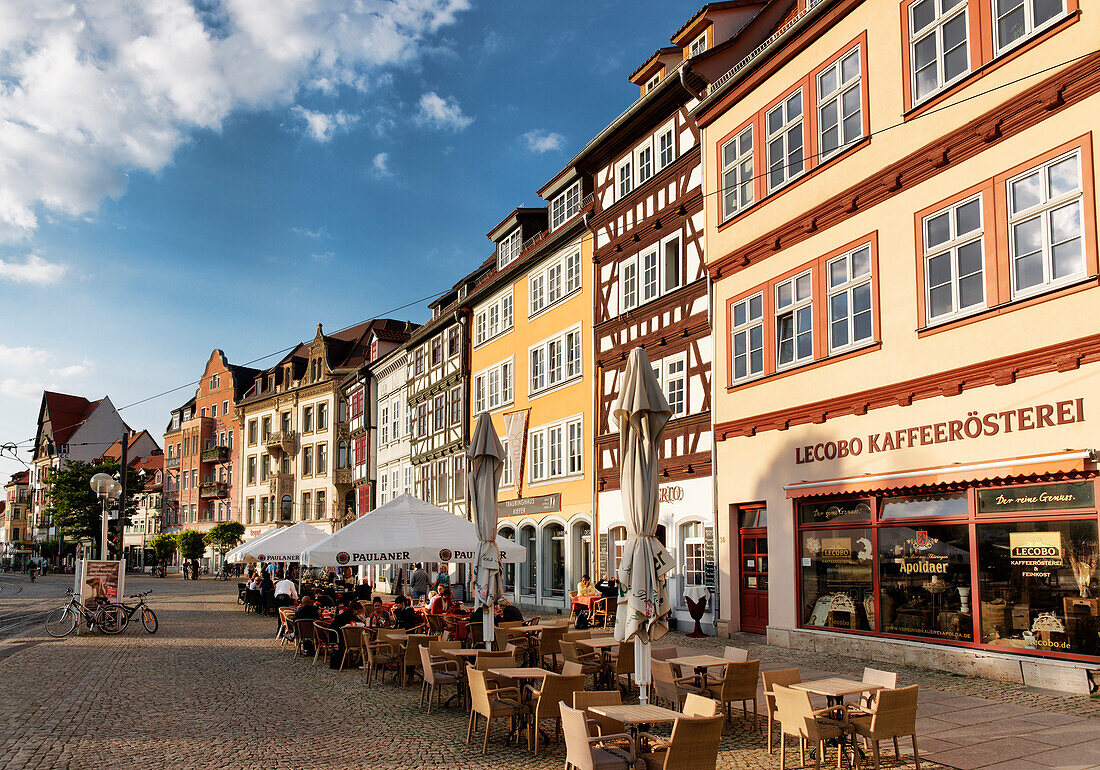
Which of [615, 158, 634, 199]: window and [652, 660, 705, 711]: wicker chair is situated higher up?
[615, 158, 634, 199]: window

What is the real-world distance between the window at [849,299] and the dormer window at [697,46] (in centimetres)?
941

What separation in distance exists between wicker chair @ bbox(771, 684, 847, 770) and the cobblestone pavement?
1.47ft

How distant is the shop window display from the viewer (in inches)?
553

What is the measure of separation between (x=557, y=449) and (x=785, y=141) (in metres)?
13.8

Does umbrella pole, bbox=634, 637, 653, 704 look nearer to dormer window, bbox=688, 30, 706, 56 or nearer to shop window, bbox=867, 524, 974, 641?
shop window, bbox=867, 524, 974, 641

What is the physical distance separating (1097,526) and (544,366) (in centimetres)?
2048

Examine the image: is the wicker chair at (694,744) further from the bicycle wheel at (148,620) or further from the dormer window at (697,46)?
the dormer window at (697,46)

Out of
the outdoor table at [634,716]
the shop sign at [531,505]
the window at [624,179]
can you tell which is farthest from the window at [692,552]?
the outdoor table at [634,716]

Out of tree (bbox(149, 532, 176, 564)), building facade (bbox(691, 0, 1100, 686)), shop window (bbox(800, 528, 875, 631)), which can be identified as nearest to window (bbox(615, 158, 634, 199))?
building facade (bbox(691, 0, 1100, 686))

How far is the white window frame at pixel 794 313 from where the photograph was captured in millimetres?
17688

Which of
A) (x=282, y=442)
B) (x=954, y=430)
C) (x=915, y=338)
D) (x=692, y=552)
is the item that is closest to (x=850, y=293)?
(x=915, y=338)

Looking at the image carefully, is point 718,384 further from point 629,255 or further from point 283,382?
point 283,382

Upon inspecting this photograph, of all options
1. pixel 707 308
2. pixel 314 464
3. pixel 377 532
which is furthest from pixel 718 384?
pixel 314 464

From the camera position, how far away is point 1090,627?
39.5 ft
